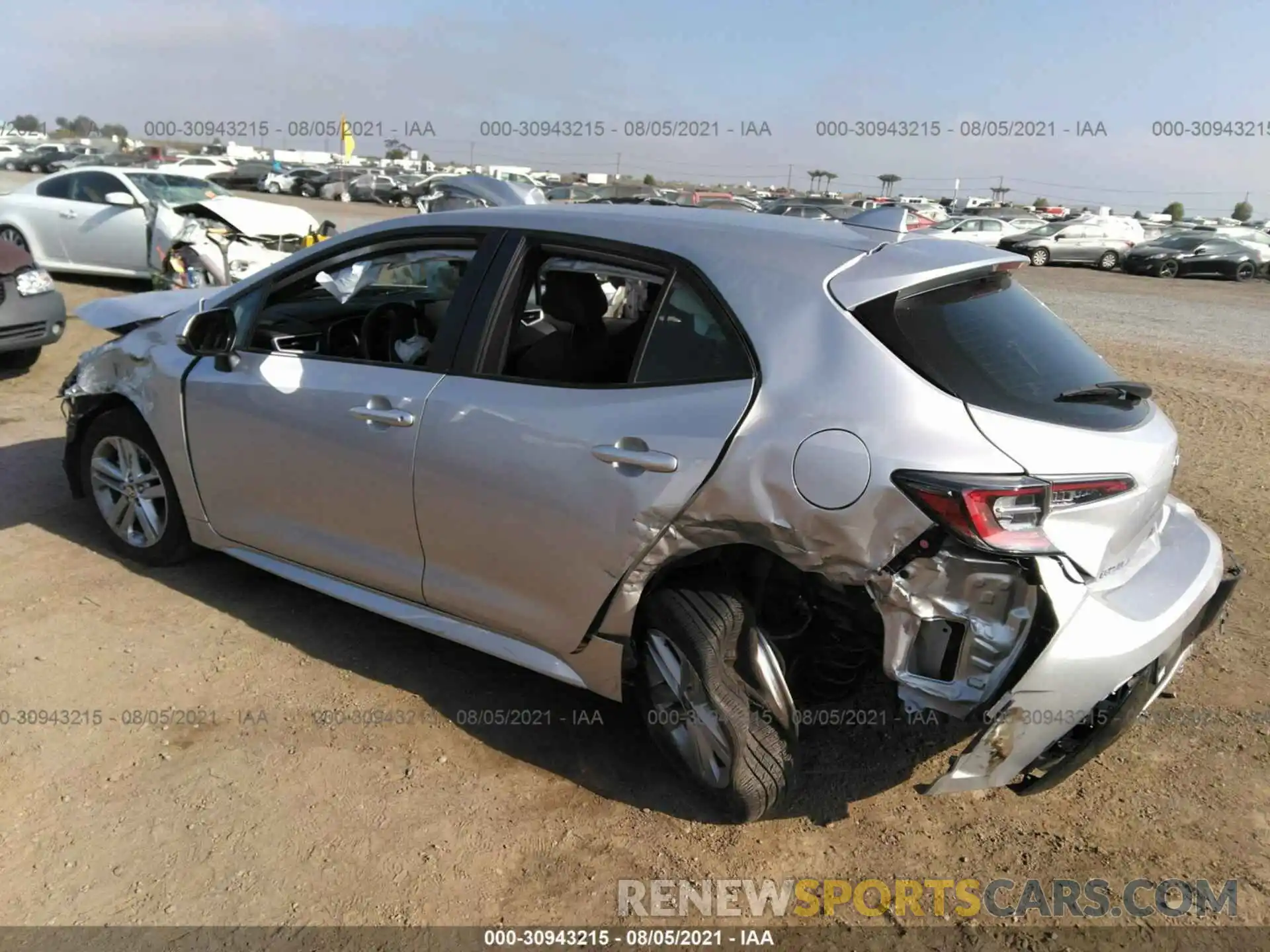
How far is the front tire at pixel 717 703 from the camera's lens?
2.67m

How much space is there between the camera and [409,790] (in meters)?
2.89

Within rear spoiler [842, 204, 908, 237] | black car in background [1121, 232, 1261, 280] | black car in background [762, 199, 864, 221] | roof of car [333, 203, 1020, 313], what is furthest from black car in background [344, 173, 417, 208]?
rear spoiler [842, 204, 908, 237]

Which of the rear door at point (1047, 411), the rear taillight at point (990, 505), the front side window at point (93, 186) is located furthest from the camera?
the front side window at point (93, 186)

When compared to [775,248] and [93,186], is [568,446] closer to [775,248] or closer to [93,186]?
[775,248]

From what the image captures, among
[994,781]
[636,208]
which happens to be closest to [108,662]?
[636,208]

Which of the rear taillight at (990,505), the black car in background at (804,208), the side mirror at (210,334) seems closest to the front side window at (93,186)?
the side mirror at (210,334)

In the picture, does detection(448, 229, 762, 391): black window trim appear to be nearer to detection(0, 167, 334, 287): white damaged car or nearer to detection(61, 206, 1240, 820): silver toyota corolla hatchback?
detection(61, 206, 1240, 820): silver toyota corolla hatchback

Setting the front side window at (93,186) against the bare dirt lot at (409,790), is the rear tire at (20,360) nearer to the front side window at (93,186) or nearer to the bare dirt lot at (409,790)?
the front side window at (93,186)

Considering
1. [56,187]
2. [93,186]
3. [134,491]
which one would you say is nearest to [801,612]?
[134,491]

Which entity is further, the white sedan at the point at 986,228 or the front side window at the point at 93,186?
the white sedan at the point at 986,228

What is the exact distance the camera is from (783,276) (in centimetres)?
264

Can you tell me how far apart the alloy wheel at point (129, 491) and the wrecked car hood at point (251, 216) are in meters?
6.38

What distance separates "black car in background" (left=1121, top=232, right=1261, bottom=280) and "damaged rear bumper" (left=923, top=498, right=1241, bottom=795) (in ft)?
89.2

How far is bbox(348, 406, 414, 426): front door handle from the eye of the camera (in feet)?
10.2
